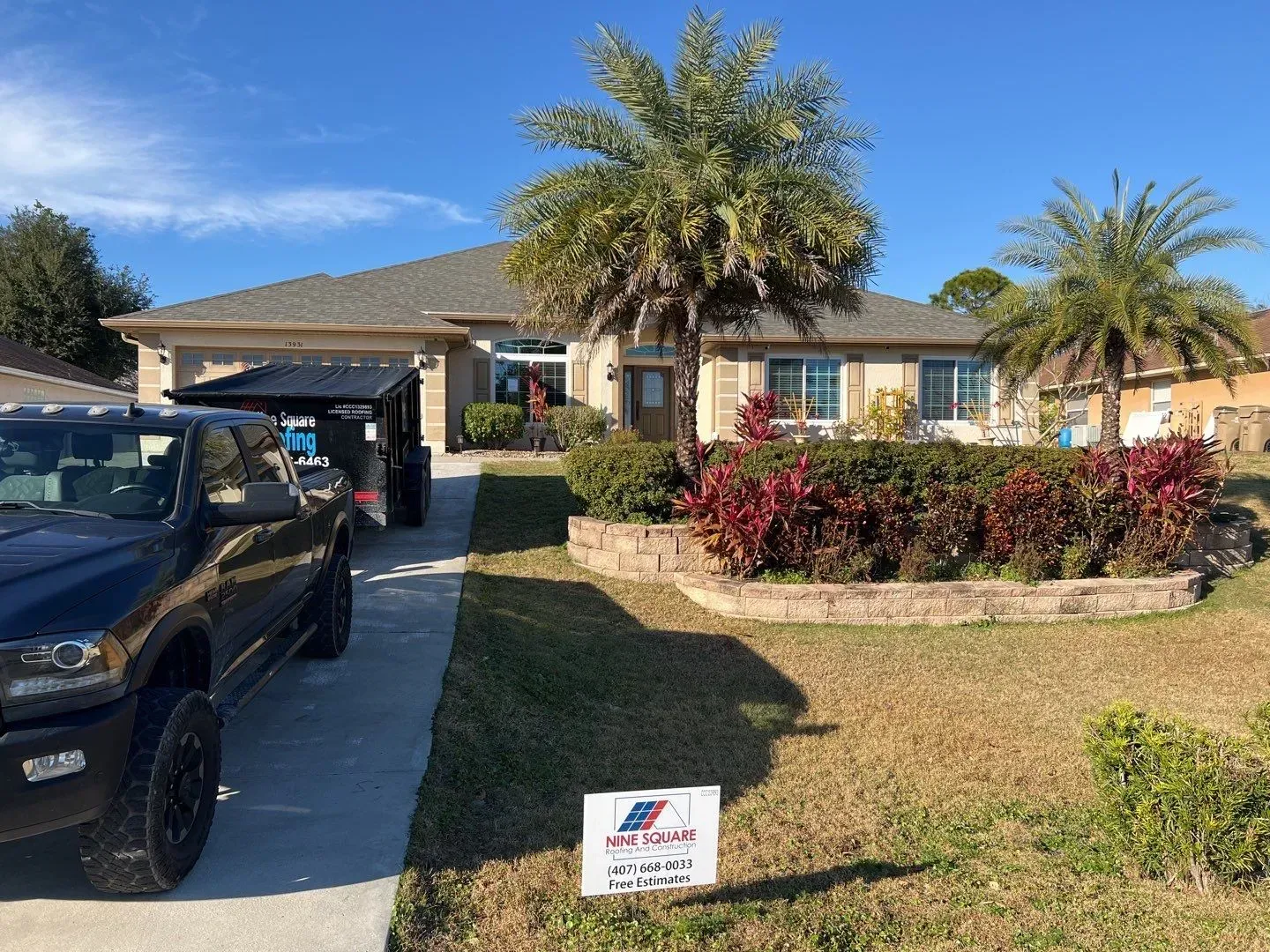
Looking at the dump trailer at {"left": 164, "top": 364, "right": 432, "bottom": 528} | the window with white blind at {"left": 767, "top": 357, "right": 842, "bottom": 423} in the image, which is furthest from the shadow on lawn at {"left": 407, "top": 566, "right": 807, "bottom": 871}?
the window with white blind at {"left": 767, "top": 357, "right": 842, "bottom": 423}

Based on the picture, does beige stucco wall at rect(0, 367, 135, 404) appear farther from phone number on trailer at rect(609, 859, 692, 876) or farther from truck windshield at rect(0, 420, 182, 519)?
phone number on trailer at rect(609, 859, 692, 876)

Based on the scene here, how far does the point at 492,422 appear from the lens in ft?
63.8

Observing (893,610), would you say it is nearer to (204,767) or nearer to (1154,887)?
(1154,887)

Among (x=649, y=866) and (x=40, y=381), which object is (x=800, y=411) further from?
(x=649, y=866)

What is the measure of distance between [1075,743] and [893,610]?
3.05m

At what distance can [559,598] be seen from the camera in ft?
29.6

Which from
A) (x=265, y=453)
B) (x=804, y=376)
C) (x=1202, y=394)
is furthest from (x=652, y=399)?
(x=265, y=453)

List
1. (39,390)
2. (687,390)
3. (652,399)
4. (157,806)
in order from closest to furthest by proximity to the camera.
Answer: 1. (157,806)
2. (687,390)
3. (39,390)
4. (652,399)

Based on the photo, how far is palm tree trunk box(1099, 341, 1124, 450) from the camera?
488 inches

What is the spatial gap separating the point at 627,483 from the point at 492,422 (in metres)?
9.71

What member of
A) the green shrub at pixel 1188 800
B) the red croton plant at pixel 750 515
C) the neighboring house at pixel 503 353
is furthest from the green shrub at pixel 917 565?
the neighboring house at pixel 503 353

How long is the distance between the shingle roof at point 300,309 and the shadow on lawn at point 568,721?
12.5 m

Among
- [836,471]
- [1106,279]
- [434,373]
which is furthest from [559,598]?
[434,373]

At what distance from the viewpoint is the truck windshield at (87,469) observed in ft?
13.2
